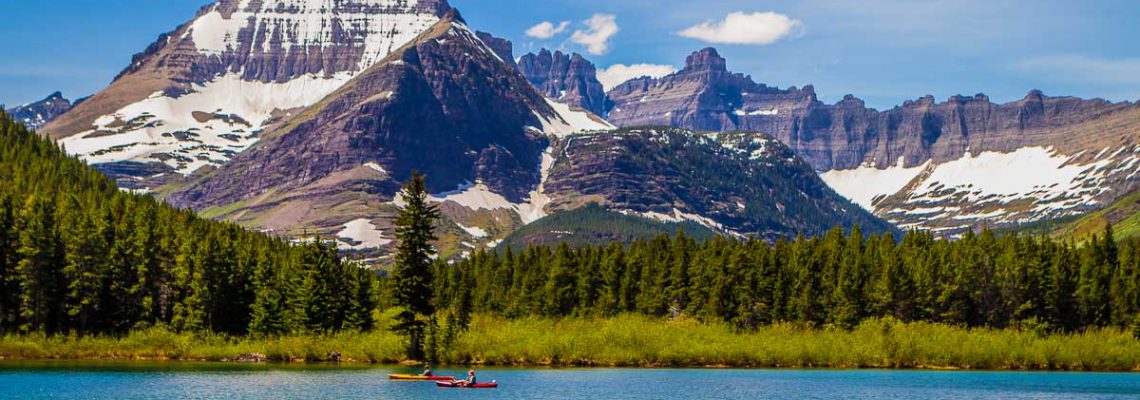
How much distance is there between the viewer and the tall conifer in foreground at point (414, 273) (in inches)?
5310

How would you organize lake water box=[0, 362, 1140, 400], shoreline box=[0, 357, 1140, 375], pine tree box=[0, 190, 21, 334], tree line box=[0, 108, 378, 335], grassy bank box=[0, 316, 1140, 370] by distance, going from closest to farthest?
lake water box=[0, 362, 1140, 400] < shoreline box=[0, 357, 1140, 375] < grassy bank box=[0, 316, 1140, 370] < pine tree box=[0, 190, 21, 334] < tree line box=[0, 108, 378, 335]

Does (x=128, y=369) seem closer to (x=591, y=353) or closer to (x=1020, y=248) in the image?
(x=591, y=353)

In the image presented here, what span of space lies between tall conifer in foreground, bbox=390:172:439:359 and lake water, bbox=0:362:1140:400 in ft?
20.4

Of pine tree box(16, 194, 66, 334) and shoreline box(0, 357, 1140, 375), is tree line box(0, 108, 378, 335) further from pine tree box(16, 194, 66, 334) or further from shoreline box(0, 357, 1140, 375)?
shoreline box(0, 357, 1140, 375)

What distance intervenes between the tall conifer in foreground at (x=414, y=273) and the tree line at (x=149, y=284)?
12.1 meters

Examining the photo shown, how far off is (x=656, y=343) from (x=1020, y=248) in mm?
67155

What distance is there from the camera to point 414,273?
446 feet

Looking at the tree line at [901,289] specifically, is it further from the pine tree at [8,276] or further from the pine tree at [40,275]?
the pine tree at [8,276]

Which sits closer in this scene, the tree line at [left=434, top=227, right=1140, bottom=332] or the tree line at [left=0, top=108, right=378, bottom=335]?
the tree line at [left=0, top=108, right=378, bottom=335]

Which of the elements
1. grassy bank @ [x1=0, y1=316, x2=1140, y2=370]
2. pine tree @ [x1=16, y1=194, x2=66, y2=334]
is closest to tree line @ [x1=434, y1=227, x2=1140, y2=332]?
grassy bank @ [x1=0, y1=316, x2=1140, y2=370]

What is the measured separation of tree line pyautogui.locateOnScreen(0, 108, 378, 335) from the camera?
143m

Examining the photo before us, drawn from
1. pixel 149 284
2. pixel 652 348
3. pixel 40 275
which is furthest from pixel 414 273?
pixel 40 275

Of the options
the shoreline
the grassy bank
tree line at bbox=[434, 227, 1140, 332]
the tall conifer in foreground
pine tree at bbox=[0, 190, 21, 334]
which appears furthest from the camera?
tree line at bbox=[434, 227, 1140, 332]

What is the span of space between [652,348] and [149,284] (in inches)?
2203
